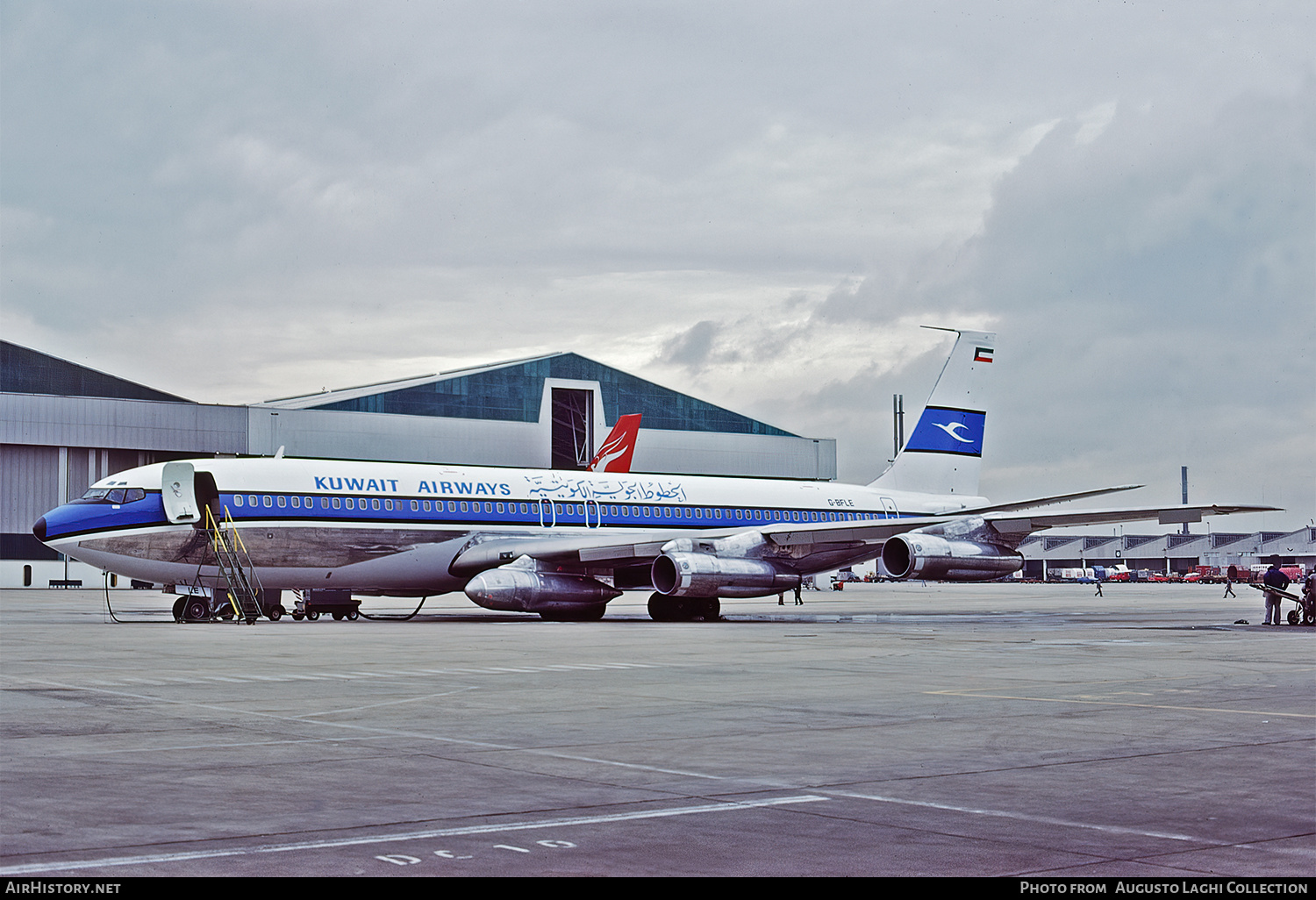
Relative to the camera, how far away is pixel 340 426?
76.7 metres

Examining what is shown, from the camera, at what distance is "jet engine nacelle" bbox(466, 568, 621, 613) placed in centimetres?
3231

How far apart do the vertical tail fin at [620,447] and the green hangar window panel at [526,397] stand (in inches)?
364

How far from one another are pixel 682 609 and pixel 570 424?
47442mm

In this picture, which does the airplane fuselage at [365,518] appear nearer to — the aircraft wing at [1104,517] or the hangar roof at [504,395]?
the aircraft wing at [1104,517]

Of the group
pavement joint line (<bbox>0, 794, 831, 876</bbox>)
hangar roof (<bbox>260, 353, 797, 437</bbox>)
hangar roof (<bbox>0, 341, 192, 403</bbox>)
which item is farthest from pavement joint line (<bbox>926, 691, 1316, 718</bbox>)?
hangar roof (<bbox>0, 341, 192, 403</bbox>)

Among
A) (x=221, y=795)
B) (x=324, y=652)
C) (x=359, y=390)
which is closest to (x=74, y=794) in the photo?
(x=221, y=795)

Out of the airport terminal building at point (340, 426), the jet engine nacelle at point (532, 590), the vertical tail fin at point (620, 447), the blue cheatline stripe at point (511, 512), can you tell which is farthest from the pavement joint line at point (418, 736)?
the airport terminal building at point (340, 426)

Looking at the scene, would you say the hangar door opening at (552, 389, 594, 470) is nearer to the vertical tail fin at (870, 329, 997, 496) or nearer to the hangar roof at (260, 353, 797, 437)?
the hangar roof at (260, 353, 797, 437)

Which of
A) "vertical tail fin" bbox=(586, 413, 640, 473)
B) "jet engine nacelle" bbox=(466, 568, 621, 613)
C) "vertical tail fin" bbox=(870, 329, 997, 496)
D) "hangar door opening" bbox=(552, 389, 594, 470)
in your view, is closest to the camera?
"jet engine nacelle" bbox=(466, 568, 621, 613)

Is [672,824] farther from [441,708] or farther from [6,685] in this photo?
[6,685]

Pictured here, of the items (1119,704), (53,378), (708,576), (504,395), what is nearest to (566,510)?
(708,576)

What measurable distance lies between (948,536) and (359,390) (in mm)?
52380

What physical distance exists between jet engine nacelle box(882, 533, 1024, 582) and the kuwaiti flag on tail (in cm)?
901

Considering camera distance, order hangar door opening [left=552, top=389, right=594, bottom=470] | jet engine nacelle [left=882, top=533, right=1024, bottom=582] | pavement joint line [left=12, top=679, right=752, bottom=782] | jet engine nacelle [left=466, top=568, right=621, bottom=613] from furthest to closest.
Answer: hangar door opening [left=552, top=389, right=594, bottom=470]
jet engine nacelle [left=882, top=533, right=1024, bottom=582]
jet engine nacelle [left=466, top=568, right=621, bottom=613]
pavement joint line [left=12, top=679, right=752, bottom=782]
